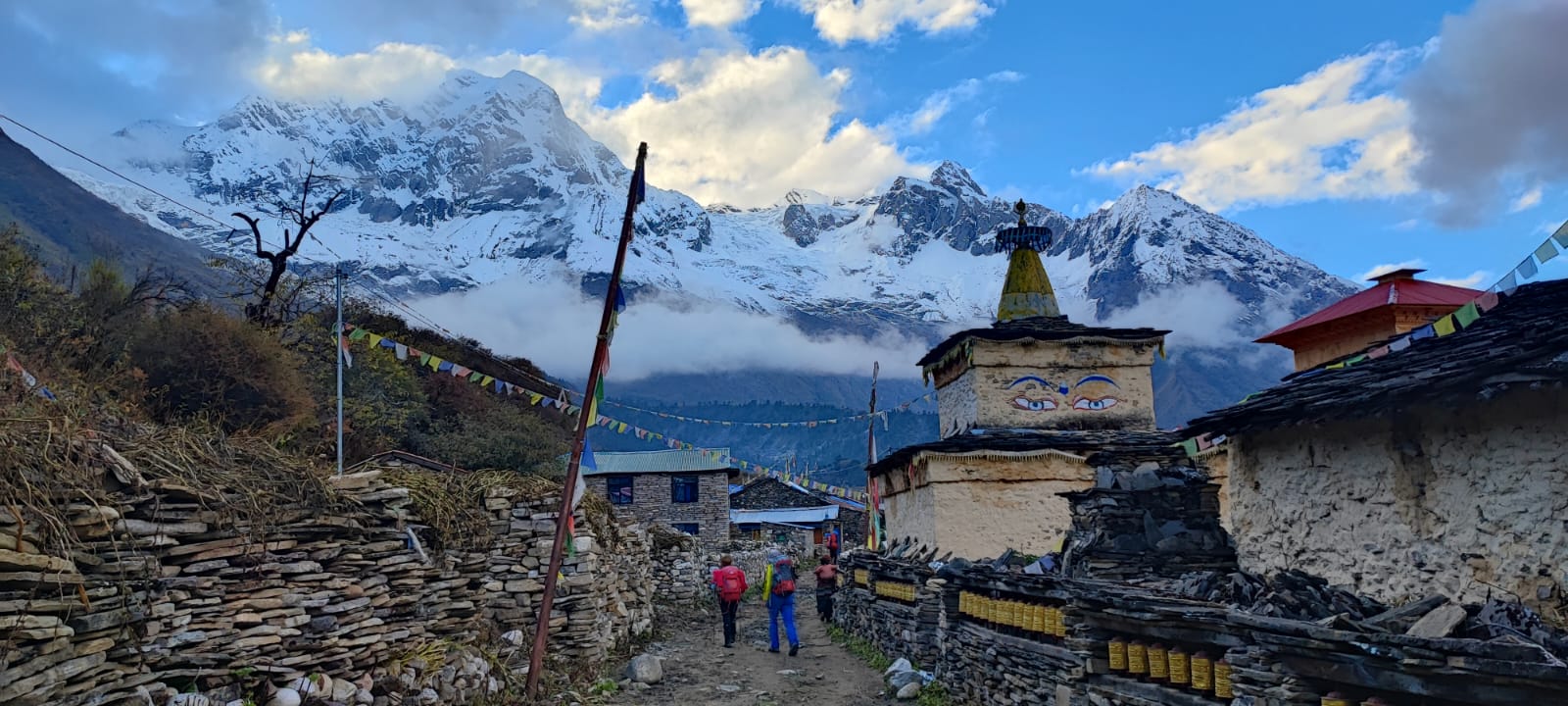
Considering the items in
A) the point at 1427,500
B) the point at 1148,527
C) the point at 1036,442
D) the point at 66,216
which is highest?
the point at 66,216


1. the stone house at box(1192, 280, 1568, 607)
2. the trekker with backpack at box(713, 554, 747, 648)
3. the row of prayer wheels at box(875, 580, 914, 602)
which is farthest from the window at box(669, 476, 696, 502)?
the stone house at box(1192, 280, 1568, 607)

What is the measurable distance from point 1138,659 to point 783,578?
9.28 meters

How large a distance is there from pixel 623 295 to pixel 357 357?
23.8 meters

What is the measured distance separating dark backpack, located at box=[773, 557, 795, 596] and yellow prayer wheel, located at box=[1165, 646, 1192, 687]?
9599 mm

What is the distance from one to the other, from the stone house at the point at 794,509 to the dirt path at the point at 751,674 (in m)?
35.0

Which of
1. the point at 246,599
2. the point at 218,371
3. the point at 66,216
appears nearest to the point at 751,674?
the point at 246,599

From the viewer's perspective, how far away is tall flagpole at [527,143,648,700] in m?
11.1

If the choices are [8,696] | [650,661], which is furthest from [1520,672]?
[650,661]

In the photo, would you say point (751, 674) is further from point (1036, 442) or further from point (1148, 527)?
point (1036, 442)

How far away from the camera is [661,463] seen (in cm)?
5041

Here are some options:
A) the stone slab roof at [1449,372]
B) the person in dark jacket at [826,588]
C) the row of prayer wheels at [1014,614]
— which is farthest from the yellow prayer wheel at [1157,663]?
the person in dark jacket at [826,588]

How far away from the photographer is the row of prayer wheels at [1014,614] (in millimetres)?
9781

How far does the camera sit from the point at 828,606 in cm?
2373

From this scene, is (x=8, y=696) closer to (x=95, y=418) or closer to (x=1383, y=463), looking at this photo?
(x=95, y=418)
